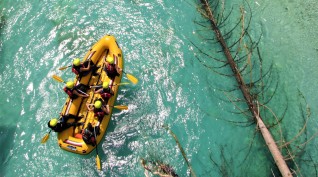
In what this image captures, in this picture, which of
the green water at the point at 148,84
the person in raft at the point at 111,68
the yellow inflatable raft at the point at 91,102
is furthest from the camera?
the green water at the point at 148,84

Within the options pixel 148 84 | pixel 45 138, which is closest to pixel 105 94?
pixel 148 84

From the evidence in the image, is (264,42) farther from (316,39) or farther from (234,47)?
(316,39)

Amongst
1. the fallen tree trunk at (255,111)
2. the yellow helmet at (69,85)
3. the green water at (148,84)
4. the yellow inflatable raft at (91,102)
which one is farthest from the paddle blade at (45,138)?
the fallen tree trunk at (255,111)

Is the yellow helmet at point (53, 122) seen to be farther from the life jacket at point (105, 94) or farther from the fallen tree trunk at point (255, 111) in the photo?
the fallen tree trunk at point (255, 111)

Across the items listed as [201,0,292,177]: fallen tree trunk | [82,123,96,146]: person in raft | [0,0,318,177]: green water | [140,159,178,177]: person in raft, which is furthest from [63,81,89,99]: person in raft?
[201,0,292,177]: fallen tree trunk

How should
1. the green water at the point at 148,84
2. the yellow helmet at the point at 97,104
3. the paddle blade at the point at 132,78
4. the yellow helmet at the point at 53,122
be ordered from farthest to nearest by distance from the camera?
1. the paddle blade at the point at 132,78
2. the green water at the point at 148,84
3. the yellow helmet at the point at 97,104
4. the yellow helmet at the point at 53,122

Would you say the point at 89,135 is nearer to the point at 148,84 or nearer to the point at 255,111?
the point at 148,84
